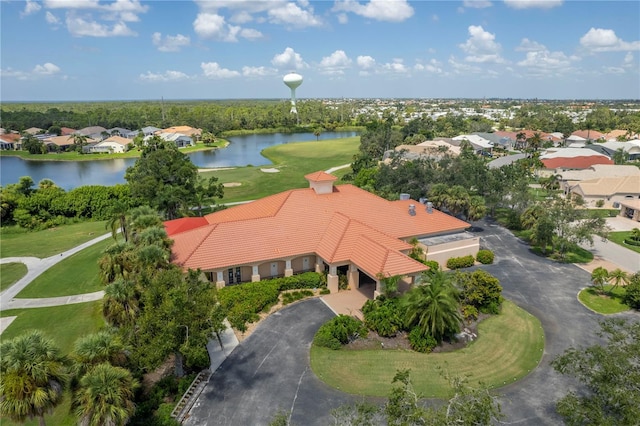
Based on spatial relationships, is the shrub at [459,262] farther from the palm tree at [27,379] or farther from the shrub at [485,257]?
the palm tree at [27,379]

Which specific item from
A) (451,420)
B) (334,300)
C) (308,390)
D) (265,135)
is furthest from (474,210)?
(265,135)

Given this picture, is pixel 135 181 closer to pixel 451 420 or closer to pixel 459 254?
pixel 459 254

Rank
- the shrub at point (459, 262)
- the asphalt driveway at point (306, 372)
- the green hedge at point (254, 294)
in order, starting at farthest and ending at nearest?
the shrub at point (459, 262)
the green hedge at point (254, 294)
the asphalt driveway at point (306, 372)

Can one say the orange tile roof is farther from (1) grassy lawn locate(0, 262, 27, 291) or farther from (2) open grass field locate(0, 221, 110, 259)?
(2) open grass field locate(0, 221, 110, 259)

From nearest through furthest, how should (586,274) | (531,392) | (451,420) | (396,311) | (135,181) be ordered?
(451,420)
(531,392)
(396,311)
(586,274)
(135,181)

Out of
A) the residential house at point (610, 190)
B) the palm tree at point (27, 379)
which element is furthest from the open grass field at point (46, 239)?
the residential house at point (610, 190)

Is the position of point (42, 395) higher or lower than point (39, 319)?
higher

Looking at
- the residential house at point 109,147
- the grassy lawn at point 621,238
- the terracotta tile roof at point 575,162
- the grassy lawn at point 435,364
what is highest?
the residential house at point 109,147
